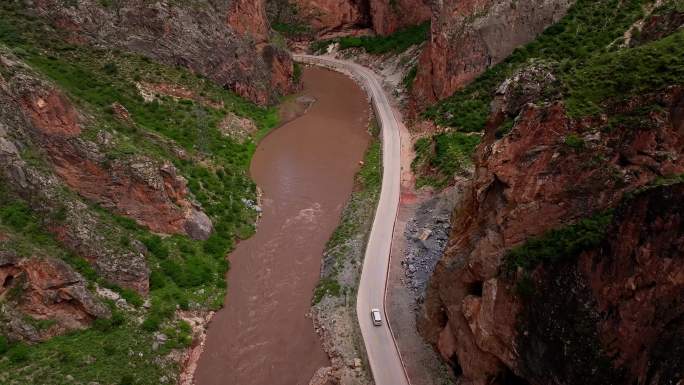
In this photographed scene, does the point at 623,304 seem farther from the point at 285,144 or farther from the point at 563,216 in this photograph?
the point at 285,144

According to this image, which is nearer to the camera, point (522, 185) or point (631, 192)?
point (631, 192)

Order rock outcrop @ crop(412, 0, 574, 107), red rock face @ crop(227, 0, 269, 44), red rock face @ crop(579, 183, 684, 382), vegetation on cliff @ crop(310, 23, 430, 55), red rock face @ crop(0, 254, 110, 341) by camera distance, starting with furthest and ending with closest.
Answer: vegetation on cliff @ crop(310, 23, 430, 55) → red rock face @ crop(227, 0, 269, 44) → rock outcrop @ crop(412, 0, 574, 107) → red rock face @ crop(0, 254, 110, 341) → red rock face @ crop(579, 183, 684, 382)

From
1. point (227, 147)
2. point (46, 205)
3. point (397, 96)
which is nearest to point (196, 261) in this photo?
point (46, 205)

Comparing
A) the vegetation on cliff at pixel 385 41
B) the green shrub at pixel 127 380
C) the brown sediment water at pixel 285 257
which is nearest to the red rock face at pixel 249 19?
the brown sediment water at pixel 285 257

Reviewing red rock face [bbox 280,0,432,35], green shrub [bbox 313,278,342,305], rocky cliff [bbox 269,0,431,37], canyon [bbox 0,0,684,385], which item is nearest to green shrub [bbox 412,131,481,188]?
canyon [bbox 0,0,684,385]

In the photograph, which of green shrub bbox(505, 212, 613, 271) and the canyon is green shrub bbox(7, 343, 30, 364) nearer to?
the canyon

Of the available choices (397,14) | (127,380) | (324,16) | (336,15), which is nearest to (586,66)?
(127,380)

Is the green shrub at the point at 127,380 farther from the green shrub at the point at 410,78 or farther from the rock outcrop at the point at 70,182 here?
the green shrub at the point at 410,78
